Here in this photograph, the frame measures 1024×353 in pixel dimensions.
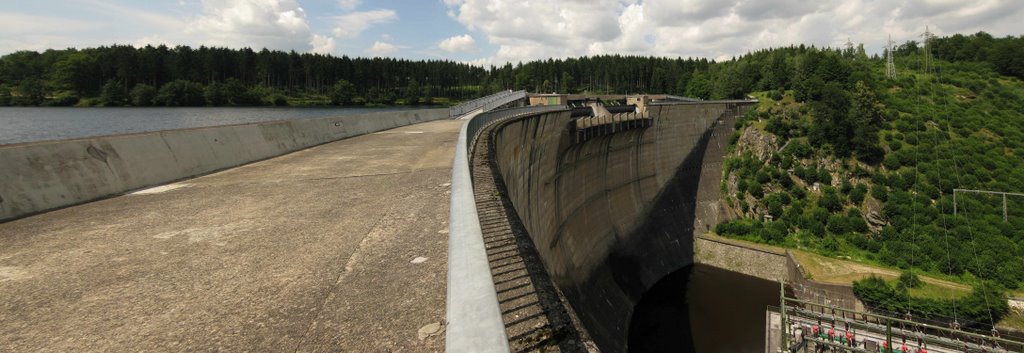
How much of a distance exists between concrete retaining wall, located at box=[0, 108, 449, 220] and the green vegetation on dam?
3847 centimetres

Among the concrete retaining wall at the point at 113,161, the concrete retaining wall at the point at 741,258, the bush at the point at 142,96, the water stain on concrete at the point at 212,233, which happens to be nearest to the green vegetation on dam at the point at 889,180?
the concrete retaining wall at the point at 741,258

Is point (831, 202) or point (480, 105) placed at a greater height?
point (480, 105)

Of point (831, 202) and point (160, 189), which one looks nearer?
point (160, 189)

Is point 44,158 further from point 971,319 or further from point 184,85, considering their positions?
point 184,85

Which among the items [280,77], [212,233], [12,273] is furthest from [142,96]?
[12,273]

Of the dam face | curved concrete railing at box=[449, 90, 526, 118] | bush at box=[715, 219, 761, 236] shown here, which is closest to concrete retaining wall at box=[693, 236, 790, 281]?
the dam face

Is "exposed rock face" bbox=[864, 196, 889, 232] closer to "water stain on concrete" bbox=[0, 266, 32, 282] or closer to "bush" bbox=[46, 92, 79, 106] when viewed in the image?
"water stain on concrete" bbox=[0, 266, 32, 282]

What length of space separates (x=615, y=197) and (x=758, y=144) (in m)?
28.2

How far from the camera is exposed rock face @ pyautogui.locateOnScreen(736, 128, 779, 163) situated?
5260cm

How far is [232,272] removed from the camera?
4637mm

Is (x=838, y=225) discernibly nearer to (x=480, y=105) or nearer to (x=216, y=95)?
(x=480, y=105)

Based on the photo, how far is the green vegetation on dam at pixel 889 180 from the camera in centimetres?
3519

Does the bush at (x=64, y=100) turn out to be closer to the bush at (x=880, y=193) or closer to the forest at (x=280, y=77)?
the forest at (x=280, y=77)

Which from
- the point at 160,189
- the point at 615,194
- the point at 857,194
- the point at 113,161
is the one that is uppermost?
the point at 113,161
